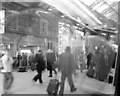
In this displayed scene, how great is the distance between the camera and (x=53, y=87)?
754 millimetres

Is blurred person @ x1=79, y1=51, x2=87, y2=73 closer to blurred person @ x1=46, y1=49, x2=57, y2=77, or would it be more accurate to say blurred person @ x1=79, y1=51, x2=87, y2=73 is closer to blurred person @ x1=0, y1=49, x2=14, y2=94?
blurred person @ x1=46, y1=49, x2=57, y2=77

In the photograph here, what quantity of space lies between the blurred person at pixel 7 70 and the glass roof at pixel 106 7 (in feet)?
2.00

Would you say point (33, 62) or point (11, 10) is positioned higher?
point (11, 10)

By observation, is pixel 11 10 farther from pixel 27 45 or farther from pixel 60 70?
pixel 60 70

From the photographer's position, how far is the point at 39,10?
29.0 inches

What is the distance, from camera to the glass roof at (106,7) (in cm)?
66

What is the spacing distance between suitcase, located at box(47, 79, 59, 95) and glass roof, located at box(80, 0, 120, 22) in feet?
1.76

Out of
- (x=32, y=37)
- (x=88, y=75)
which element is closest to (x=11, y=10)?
(x=32, y=37)

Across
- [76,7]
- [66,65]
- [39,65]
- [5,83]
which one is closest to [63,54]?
[66,65]

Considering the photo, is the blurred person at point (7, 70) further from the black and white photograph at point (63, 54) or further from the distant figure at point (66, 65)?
the distant figure at point (66, 65)

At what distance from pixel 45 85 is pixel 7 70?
0.92 ft

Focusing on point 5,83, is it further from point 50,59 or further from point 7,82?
point 50,59

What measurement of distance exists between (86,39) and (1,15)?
1.91 ft

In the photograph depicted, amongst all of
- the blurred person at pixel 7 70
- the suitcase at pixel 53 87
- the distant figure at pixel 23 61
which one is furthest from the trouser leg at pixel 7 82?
the suitcase at pixel 53 87
